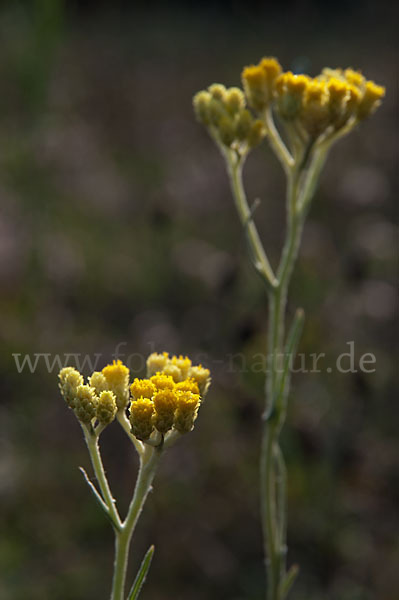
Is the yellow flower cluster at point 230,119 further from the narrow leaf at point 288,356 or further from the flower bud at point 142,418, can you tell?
the flower bud at point 142,418

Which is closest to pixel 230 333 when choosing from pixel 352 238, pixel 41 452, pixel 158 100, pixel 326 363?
pixel 326 363

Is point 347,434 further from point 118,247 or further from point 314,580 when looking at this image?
point 118,247

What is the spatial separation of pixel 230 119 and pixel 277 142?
145 mm

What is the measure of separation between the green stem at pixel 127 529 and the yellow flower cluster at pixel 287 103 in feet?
3.15

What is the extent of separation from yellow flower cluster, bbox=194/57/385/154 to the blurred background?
199 mm

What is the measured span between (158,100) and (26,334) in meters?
4.77

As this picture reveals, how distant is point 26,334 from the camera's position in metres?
4.04

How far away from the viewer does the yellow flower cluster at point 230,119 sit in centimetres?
195

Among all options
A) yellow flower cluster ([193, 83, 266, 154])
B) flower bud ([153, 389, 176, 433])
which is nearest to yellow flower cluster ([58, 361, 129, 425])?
flower bud ([153, 389, 176, 433])

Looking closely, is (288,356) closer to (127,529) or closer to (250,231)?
(250,231)

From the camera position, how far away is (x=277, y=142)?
199 cm

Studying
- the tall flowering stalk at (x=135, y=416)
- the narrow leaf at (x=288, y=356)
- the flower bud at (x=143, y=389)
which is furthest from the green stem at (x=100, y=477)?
the narrow leaf at (x=288, y=356)

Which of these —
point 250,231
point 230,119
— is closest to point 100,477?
point 250,231

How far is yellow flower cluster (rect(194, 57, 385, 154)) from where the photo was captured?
184cm
